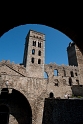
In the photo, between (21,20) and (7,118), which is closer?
(21,20)

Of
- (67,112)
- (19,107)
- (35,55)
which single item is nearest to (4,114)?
(19,107)

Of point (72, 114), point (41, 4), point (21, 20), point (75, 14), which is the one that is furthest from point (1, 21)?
point (72, 114)

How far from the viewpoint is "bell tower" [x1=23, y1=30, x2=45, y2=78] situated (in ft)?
86.3

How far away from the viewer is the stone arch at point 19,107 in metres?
13.8

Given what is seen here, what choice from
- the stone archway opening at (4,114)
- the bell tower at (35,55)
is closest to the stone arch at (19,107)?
the stone archway opening at (4,114)

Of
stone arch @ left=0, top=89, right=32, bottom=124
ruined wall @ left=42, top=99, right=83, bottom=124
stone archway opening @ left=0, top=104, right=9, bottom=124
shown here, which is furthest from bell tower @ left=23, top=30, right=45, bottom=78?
ruined wall @ left=42, top=99, right=83, bottom=124

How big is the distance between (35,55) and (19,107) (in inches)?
668

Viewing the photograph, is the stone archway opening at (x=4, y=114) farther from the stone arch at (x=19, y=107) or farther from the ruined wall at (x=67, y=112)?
the ruined wall at (x=67, y=112)

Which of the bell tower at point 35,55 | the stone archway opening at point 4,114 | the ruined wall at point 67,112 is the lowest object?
the stone archway opening at point 4,114

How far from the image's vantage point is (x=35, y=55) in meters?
29.0

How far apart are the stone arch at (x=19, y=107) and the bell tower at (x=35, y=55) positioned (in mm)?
10579

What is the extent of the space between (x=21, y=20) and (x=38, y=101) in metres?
13.1

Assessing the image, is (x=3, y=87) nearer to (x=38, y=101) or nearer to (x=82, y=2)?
(x=38, y=101)

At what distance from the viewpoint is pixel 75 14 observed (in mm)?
1983
